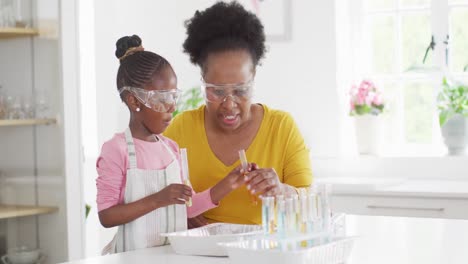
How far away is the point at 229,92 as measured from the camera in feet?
7.82

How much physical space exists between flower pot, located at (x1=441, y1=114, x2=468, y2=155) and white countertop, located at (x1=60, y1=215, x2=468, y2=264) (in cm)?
203

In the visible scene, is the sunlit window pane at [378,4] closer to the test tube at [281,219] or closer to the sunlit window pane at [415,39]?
the sunlit window pane at [415,39]

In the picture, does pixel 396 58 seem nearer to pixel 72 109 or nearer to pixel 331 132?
pixel 331 132

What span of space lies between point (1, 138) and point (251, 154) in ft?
5.87

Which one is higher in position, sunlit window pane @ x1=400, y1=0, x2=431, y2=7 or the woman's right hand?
sunlit window pane @ x1=400, y1=0, x2=431, y2=7

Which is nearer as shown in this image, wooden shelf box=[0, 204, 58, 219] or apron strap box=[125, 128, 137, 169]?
apron strap box=[125, 128, 137, 169]

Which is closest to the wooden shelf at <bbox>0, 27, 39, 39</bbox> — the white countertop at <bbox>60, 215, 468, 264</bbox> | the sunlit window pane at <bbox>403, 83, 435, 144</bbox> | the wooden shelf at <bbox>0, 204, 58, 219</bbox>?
the wooden shelf at <bbox>0, 204, 58, 219</bbox>

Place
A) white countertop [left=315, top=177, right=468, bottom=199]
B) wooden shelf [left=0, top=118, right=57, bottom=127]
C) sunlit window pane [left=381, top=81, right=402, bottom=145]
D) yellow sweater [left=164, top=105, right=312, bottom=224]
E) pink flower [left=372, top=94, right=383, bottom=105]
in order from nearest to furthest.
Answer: yellow sweater [left=164, top=105, right=312, bottom=224]
wooden shelf [left=0, top=118, right=57, bottom=127]
white countertop [left=315, top=177, right=468, bottom=199]
pink flower [left=372, top=94, right=383, bottom=105]
sunlit window pane [left=381, top=81, right=402, bottom=145]

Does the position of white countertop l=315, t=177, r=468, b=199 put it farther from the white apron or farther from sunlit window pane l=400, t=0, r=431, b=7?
the white apron

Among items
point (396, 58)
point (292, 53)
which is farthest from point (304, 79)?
point (396, 58)

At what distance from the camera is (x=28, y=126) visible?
4004mm

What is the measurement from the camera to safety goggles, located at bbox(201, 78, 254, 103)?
2.38 meters

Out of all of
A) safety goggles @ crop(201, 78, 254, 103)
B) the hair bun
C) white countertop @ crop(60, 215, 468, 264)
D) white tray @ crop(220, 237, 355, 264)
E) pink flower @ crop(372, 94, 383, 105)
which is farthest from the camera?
pink flower @ crop(372, 94, 383, 105)

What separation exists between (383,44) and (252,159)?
2633 mm
